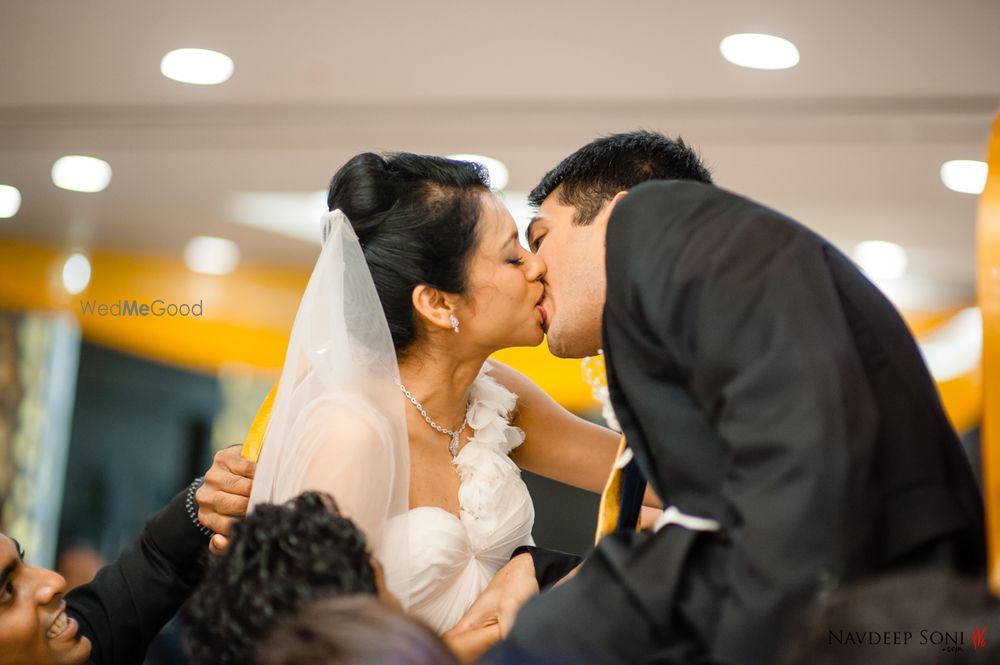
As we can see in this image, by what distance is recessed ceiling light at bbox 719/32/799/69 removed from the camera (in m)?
3.94

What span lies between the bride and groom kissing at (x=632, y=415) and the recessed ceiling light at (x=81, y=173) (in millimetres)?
3321

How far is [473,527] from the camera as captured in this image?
238 cm

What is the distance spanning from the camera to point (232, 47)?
4160 mm

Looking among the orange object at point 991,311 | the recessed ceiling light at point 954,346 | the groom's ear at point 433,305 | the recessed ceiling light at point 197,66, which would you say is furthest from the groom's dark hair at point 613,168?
the recessed ceiling light at point 954,346

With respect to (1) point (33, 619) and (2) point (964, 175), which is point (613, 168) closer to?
(1) point (33, 619)

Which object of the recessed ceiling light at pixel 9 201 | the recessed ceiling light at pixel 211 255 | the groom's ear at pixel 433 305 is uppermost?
the recessed ceiling light at pixel 9 201

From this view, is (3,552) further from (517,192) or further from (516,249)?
(517,192)

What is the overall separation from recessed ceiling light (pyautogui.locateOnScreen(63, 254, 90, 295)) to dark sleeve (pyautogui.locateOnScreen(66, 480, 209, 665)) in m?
4.16

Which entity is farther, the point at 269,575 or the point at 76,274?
the point at 76,274

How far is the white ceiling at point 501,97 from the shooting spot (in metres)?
3.85

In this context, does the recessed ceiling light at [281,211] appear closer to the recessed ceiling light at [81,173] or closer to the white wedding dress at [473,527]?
the recessed ceiling light at [81,173]

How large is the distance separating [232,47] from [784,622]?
11.1 feet

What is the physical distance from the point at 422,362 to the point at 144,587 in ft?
2.49

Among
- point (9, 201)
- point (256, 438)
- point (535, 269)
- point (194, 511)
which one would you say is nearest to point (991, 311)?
point (535, 269)
